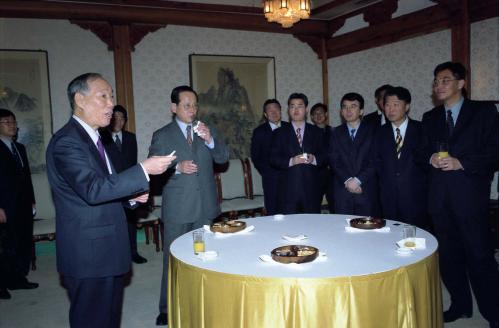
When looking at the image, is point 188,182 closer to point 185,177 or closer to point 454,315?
point 185,177

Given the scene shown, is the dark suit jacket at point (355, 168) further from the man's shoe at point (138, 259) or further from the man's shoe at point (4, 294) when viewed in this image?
the man's shoe at point (4, 294)

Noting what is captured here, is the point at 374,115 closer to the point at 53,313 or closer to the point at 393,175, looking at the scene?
the point at 393,175

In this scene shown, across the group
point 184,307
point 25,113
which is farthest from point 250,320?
point 25,113

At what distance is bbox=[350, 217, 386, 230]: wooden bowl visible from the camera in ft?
8.16

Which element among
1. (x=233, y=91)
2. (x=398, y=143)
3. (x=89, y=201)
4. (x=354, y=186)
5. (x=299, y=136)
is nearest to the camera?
(x=89, y=201)

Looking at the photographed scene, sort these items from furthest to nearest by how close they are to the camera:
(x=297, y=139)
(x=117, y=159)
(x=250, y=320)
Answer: (x=117, y=159) → (x=297, y=139) → (x=250, y=320)

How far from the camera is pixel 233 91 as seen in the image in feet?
21.9

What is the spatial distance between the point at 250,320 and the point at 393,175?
205 centimetres

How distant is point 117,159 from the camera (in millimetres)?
4551

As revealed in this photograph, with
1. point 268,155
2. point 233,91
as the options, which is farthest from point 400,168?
point 233,91

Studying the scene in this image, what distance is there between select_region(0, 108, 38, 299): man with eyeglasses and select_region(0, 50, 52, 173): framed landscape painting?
52.8 inches

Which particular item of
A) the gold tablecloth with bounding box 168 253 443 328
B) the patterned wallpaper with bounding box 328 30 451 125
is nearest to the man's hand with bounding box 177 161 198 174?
the gold tablecloth with bounding box 168 253 443 328

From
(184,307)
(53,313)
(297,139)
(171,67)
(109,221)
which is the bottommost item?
(53,313)

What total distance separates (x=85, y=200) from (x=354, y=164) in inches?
94.4
